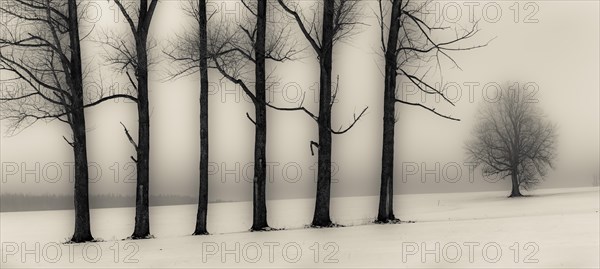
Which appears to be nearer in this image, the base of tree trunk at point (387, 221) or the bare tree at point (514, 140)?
the base of tree trunk at point (387, 221)

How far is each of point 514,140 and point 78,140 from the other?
41.8 meters

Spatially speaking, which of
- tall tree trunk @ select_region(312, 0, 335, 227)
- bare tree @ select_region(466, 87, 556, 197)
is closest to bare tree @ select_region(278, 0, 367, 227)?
tall tree trunk @ select_region(312, 0, 335, 227)

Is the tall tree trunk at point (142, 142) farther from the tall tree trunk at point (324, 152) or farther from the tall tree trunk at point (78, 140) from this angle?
the tall tree trunk at point (324, 152)

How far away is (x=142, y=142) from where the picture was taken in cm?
2428

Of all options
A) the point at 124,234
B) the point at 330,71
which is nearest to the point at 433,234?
the point at 330,71

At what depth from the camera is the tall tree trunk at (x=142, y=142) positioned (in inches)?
957

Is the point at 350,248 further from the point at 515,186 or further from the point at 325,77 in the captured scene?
the point at 515,186

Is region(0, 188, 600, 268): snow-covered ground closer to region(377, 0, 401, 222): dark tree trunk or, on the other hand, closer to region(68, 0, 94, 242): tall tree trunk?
region(68, 0, 94, 242): tall tree trunk

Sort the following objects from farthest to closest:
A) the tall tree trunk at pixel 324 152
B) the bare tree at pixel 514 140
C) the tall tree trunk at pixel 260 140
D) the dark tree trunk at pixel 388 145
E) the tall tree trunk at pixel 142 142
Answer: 1. the bare tree at pixel 514 140
2. the dark tree trunk at pixel 388 145
3. the tall tree trunk at pixel 324 152
4. the tall tree trunk at pixel 260 140
5. the tall tree trunk at pixel 142 142

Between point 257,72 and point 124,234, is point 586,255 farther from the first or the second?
point 124,234

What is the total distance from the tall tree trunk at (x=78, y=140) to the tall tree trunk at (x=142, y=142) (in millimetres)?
1817

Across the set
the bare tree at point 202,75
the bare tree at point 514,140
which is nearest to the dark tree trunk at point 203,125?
the bare tree at point 202,75

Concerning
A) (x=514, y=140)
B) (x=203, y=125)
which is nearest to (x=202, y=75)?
(x=203, y=125)

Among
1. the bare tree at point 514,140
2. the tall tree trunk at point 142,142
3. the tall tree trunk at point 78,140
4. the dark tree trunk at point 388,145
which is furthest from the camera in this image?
the bare tree at point 514,140
